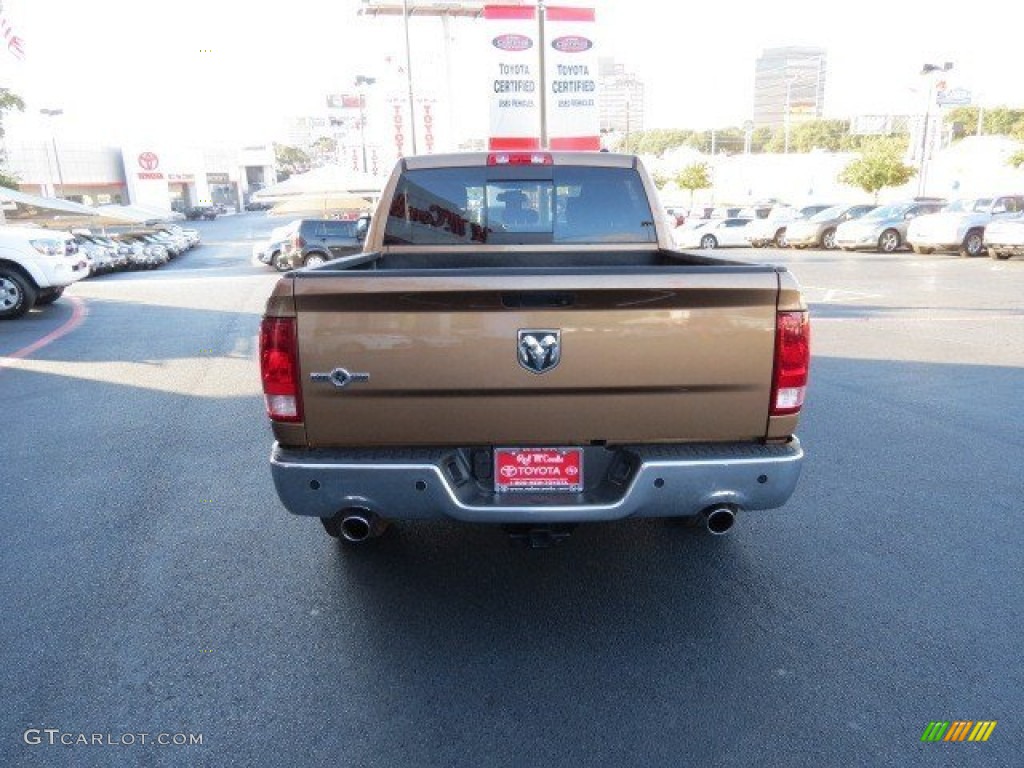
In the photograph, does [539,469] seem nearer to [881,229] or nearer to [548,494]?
[548,494]

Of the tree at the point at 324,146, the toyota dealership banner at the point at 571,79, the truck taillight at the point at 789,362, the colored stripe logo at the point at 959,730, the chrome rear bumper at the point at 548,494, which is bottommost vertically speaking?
the colored stripe logo at the point at 959,730

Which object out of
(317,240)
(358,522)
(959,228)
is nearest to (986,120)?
(959,228)

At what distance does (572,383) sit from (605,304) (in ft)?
1.09

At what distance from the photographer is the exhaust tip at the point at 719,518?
312 cm

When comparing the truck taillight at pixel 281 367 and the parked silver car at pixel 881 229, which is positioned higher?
the truck taillight at pixel 281 367

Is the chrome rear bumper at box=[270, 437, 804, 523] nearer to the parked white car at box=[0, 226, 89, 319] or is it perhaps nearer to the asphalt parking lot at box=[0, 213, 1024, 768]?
the asphalt parking lot at box=[0, 213, 1024, 768]

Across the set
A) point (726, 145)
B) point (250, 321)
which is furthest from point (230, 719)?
point (726, 145)

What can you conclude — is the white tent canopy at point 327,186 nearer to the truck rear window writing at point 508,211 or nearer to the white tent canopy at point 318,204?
the white tent canopy at point 318,204

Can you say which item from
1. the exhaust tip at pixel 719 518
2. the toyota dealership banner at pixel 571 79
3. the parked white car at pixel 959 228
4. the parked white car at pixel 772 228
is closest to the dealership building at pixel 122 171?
the parked white car at pixel 772 228

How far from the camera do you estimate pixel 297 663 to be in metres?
3.07

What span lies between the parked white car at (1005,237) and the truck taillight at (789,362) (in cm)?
2000

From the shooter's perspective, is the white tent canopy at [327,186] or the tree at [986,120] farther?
the tree at [986,120]

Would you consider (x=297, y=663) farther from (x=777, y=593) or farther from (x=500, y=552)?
(x=777, y=593)

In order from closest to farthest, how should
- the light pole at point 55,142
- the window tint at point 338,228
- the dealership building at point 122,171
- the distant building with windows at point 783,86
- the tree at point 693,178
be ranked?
the window tint at point 338,228, the tree at point 693,178, the light pole at point 55,142, the dealership building at point 122,171, the distant building with windows at point 783,86
